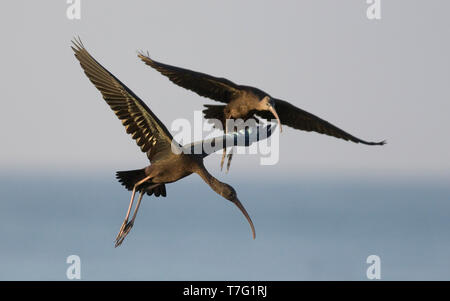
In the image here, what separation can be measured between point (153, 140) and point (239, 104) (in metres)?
2.31

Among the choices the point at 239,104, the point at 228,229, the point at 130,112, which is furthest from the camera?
the point at 228,229

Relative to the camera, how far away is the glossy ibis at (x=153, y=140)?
58.7 feet

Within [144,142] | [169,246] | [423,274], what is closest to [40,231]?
[169,246]

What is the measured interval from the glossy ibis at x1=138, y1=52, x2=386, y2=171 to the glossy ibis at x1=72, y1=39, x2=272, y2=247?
142 cm

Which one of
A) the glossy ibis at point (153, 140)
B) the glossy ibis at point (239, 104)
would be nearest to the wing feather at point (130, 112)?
the glossy ibis at point (153, 140)

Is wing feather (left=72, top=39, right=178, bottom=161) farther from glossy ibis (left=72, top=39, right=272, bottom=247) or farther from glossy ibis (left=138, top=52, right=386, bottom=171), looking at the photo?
glossy ibis (left=138, top=52, right=386, bottom=171)

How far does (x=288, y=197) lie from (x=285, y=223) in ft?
79.4

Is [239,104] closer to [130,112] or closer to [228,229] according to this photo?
[130,112]

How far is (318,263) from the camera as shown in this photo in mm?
57938

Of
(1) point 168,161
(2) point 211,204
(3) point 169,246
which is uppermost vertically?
(2) point 211,204

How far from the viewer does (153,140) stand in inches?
715

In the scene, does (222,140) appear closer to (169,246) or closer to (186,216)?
(169,246)

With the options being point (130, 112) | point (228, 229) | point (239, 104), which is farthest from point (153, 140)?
point (228, 229)

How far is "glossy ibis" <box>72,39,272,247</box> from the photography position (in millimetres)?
17891
